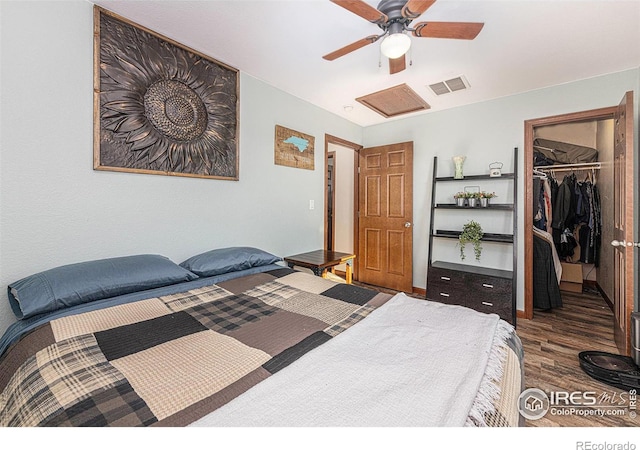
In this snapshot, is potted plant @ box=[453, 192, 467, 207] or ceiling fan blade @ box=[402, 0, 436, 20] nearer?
ceiling fan blade @ box=[402, 0, 436, 20]

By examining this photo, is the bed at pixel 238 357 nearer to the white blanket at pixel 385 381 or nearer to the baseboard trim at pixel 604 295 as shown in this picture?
the white blanket at pixel 385 381

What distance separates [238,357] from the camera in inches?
38.3

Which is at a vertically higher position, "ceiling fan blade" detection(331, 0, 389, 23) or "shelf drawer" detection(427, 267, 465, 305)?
"ceiling fan blade" detection(331, 0, 389, 23)

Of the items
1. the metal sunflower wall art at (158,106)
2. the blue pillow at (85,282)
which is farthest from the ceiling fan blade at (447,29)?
the blue pillow at (85,282)

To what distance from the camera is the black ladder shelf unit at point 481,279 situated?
2.75 metres

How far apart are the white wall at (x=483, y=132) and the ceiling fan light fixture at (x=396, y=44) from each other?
1.83 m

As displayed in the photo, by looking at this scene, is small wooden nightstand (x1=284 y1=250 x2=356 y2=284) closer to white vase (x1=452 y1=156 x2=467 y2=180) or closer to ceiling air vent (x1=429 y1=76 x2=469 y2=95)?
white vase (x1=452 y1=156 x2=467 y2=180)

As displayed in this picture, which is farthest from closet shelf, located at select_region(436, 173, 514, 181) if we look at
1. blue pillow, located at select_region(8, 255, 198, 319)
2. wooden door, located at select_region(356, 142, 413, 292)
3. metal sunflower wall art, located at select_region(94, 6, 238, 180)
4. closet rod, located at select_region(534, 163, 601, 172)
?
blue pillow, located at select_region(8, 255, 198, 319)

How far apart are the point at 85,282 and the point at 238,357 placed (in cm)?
106

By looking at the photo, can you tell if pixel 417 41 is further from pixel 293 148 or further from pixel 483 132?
pixel 483 132

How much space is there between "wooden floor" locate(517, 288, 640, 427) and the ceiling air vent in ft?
8.50

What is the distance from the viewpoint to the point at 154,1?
1.71 metres

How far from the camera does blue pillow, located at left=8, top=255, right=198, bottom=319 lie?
1.30m

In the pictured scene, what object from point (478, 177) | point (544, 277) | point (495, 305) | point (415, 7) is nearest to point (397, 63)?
point (415, 7)
